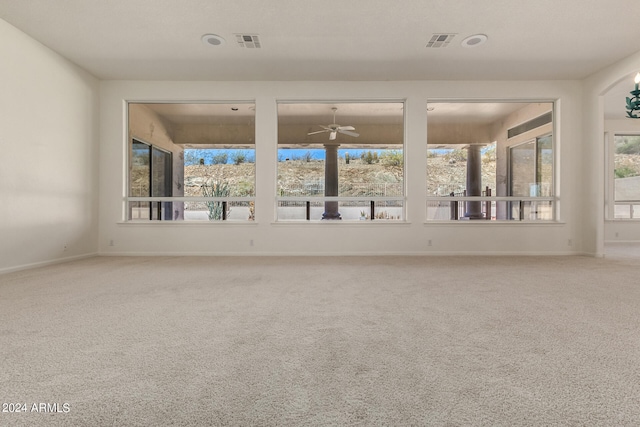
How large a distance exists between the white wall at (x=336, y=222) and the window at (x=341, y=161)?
Result: 0.22 metres

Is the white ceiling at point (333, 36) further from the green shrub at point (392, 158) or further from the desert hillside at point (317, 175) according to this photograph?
the desert hillside at point (317, 175)

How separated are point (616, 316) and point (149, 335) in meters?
3.08

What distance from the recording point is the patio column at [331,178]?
5.66 metres

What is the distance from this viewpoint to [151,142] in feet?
19.0

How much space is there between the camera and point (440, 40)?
163 inches

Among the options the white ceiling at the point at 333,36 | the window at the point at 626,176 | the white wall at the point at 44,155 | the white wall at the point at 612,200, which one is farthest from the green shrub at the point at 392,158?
the window at the point at 626,176

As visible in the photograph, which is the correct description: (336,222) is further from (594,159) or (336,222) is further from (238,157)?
(594,159)

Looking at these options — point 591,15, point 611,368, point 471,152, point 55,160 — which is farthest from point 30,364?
point 471,152

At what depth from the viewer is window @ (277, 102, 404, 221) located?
5.65 meters

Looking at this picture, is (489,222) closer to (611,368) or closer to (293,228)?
(293,228)

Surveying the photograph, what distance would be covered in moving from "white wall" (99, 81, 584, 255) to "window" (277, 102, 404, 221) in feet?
0.74

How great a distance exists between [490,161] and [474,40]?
2.44 metres

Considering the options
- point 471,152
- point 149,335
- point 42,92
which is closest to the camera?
point 149,335

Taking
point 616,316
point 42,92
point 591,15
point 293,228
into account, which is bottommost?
point 616,316
